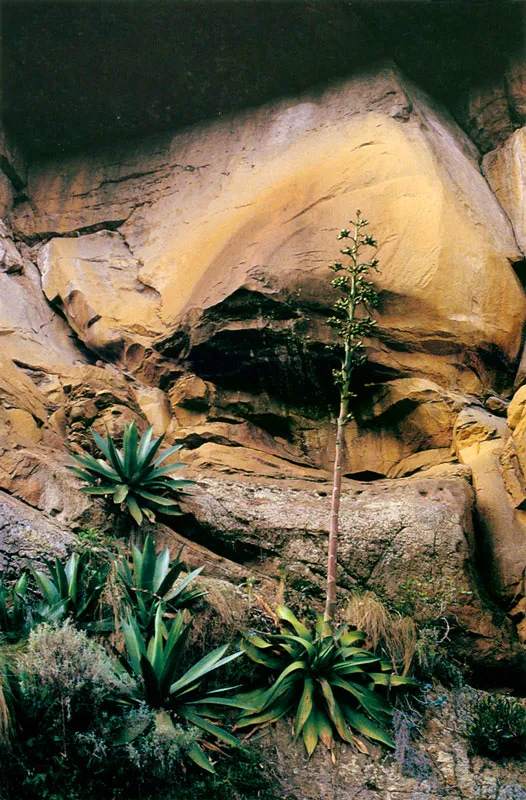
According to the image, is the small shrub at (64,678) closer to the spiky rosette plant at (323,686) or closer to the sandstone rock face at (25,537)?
the spiky rosette plant at (323,686)

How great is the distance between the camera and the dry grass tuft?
7008 millimetres

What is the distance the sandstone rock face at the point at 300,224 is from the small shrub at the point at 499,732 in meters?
4.43

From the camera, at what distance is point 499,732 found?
6.28 m

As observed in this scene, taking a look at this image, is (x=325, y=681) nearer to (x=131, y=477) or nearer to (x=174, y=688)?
(x=174, y=688)

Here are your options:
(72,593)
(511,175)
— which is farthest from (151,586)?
(511,175)

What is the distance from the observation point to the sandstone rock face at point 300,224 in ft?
32.7

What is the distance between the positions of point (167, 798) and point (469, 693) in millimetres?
3306

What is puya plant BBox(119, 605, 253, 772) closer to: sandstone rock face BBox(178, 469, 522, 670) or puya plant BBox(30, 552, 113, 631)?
puya plant BBox(30, 552, 113, 631)

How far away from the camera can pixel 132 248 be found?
13.0 m

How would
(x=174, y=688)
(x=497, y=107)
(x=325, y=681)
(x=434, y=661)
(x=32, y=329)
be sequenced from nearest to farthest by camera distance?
(x=174, y=688) → (x=325, y=681) → (x=434, y=661) → (x=32, y=329) → (x=497, y=107)

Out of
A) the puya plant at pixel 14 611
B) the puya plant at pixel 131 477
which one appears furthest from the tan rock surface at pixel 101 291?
the puya plant at pixel 14 611

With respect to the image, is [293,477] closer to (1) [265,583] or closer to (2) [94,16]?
(1) [265,583]

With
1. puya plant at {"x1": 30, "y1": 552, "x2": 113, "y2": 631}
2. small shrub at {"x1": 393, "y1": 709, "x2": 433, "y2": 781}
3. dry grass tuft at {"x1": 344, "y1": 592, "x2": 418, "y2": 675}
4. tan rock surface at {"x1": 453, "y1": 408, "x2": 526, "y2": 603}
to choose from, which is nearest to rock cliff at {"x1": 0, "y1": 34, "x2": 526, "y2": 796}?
tan rock surface at {"x1": 453, "y1": 408, "x2": 526, "y2": 603}

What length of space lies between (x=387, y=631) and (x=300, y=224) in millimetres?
6280
